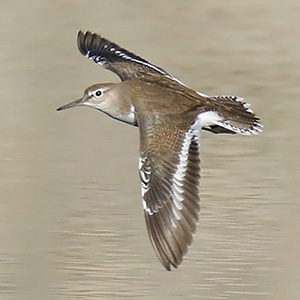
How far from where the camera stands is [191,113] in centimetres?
614

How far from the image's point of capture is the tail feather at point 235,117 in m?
6.33

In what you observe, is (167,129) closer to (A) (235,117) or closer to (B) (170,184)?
(B) (170,184)

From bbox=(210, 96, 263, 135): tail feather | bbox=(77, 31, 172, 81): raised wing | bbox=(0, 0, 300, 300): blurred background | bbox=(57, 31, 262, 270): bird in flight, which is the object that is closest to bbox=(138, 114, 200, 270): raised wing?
bbox=(57, 31, 262, 270): bird in flight

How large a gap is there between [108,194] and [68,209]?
29 centimetres

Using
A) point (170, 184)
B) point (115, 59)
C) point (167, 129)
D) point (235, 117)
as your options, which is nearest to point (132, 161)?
point (115, 59)

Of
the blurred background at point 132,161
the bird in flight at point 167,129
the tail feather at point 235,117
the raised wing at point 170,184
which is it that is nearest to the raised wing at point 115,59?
the bird in flight at point 167,129

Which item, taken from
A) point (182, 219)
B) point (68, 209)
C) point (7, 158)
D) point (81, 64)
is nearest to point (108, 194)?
point (68, 209)

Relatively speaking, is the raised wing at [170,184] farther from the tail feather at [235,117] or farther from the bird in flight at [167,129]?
the tail feather at [235,117]

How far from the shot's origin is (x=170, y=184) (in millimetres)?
5707

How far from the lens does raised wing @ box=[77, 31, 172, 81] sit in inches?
269

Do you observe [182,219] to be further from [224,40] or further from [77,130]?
[224,40]

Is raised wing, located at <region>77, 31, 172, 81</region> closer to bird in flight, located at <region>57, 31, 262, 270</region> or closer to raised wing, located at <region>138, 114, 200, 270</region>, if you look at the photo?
bird in flight, located at <region>57, 31, 262, 270</region>

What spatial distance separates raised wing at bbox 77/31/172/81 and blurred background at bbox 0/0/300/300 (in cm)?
71

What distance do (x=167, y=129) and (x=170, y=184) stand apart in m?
0.34
